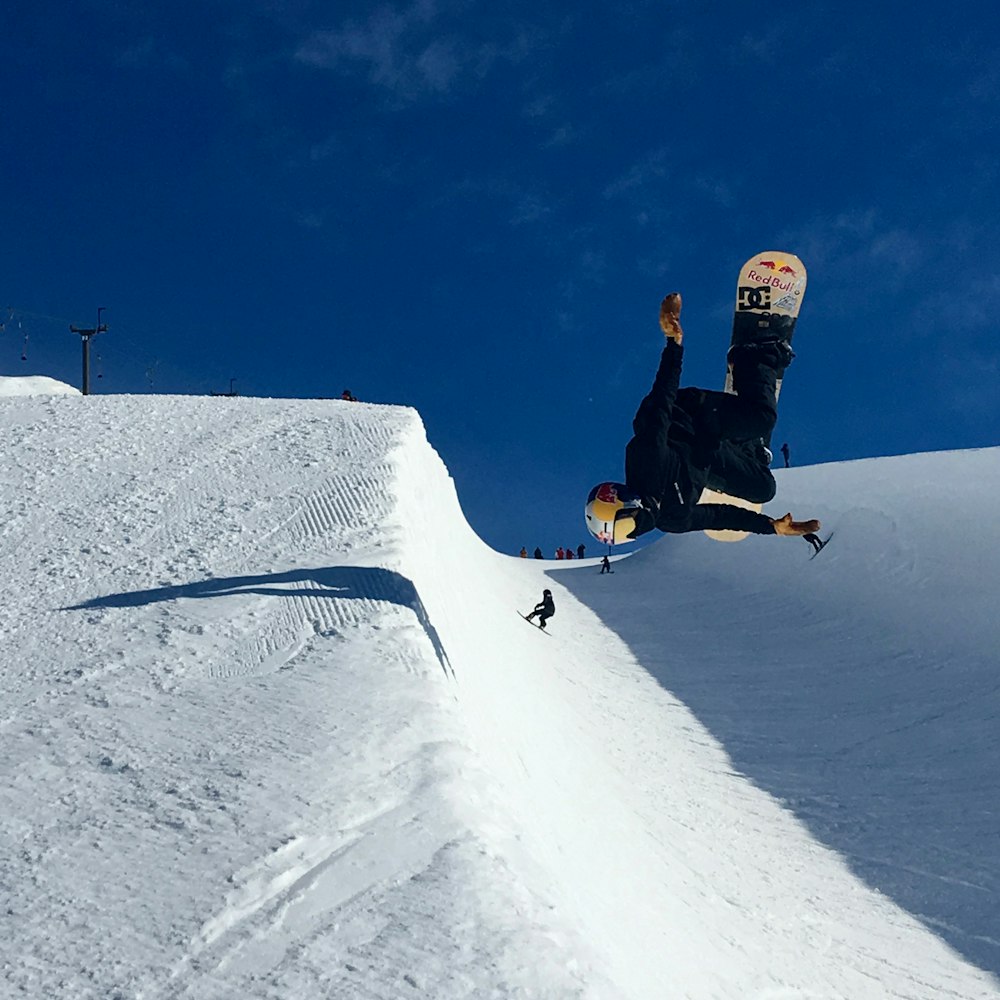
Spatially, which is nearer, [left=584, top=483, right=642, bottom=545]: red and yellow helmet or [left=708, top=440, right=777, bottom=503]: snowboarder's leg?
[left=584, top=483, right=642, bottom=545]: red and yellow helmet

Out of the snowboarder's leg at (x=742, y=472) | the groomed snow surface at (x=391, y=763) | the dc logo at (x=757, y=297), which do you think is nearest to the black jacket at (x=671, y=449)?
the snowboarder's leg at (x=742, y=472)

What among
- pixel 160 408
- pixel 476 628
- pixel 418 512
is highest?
pixel 160 408

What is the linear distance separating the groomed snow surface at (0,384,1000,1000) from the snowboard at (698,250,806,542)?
2.54 meters

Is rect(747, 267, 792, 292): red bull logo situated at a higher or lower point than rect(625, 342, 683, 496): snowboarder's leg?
higher

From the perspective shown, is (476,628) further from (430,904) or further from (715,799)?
(430,904)

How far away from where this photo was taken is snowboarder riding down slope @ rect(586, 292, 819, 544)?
5.28m

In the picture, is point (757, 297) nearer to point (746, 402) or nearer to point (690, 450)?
point (746, 402)

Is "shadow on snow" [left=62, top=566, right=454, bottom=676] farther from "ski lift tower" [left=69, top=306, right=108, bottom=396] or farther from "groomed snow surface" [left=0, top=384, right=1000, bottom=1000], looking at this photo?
"ski lift tower" [left=69, top=306, right=108, bottom=396]

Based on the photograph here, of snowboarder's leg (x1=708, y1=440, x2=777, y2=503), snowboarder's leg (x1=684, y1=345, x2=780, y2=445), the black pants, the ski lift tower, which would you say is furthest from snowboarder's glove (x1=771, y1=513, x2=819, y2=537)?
the ski lift tower

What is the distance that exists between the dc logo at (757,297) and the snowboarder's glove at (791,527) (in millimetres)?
1438

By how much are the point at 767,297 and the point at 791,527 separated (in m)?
1.65

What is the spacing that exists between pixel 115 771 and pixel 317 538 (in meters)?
3.24

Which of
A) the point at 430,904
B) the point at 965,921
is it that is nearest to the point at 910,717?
the point at 965,921

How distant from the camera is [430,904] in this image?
2.79 metres
